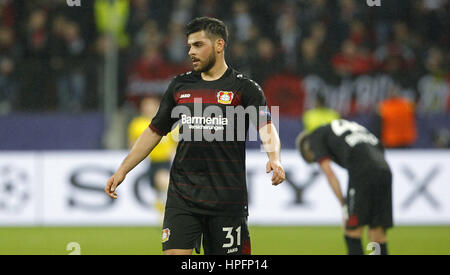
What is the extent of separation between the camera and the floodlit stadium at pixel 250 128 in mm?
11031

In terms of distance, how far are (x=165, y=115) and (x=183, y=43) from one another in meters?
9.38

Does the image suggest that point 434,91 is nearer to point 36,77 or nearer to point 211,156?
point 36,77

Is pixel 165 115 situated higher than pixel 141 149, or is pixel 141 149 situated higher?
pixel 165 115

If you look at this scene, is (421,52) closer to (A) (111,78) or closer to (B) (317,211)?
(B) (317,211)

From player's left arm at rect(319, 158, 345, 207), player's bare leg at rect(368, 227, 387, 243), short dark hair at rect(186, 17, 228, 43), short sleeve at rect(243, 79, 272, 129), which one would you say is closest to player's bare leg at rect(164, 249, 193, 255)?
short sleeve at rect(243, 79, 272, 129)

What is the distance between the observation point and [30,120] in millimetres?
13188

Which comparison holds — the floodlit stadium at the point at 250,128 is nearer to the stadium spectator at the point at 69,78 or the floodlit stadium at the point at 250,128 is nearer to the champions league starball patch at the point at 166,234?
the stadium spectator at the point at 69,78

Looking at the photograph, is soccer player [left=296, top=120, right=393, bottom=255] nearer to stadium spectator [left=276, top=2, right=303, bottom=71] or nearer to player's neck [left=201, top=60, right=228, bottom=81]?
player's neck [left=201, top=60, right=228, bottom=81]

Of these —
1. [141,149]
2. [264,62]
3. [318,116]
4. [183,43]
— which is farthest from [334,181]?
[183,43]

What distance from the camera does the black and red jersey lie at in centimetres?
523

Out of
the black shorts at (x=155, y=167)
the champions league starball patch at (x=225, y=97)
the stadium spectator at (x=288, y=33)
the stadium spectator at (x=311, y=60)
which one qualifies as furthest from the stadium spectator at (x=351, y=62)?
the champions league starball patch at (x=225, y=97)

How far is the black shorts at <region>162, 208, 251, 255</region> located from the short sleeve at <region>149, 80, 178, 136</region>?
617 millimetres

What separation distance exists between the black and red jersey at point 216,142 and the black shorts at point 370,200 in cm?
204

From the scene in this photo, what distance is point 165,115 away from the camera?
5426 millimetres
